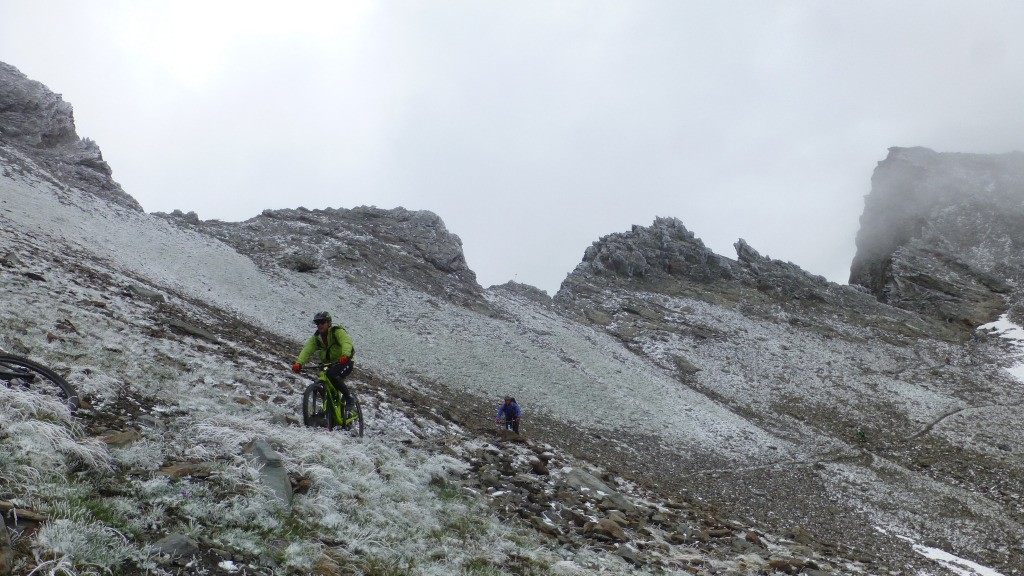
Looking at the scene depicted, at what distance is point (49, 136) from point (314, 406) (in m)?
66.7

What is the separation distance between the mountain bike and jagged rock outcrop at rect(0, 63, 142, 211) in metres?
49.1

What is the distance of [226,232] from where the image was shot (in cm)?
5316

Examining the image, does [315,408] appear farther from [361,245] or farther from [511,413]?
[361,245]

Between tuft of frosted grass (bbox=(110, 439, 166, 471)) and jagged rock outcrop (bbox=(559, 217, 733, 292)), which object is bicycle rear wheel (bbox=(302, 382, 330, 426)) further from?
jagged rock outcrop (bbox=(559, 217, 733, 292))

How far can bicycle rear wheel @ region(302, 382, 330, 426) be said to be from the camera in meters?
11.5

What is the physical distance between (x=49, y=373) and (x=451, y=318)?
3894cm

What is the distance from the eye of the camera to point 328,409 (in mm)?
11844

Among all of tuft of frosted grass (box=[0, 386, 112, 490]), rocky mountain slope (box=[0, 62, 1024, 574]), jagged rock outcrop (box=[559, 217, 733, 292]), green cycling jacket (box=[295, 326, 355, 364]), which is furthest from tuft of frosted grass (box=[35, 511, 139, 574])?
jagged rock outcrop (box=[559, 217, 733, 292])

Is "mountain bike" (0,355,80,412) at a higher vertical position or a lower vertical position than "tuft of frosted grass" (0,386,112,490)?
higher

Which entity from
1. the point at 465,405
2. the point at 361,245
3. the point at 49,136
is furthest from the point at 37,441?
the point at 49,136

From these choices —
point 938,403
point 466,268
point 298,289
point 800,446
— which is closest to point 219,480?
point 800,446

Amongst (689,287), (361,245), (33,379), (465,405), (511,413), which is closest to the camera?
(33,379)

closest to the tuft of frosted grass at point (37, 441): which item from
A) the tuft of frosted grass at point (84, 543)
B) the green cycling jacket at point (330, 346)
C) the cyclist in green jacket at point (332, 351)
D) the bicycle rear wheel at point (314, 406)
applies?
the tuft of frosted grass at point (84, 543)

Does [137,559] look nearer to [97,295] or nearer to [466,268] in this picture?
[97,295]
